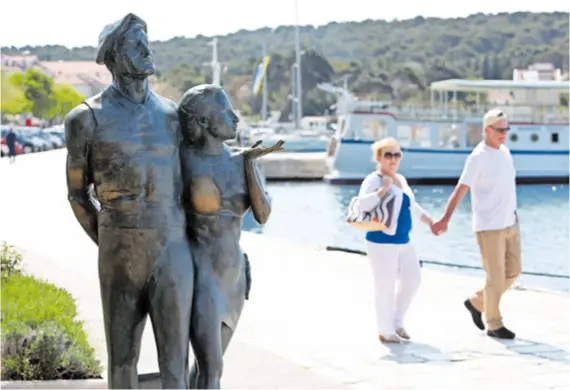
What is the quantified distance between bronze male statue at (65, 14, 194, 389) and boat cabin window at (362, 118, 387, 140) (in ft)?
158

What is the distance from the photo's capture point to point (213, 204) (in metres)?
4.87

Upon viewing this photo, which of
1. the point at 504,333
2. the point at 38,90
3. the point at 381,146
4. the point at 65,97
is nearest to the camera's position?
the point at 381,146

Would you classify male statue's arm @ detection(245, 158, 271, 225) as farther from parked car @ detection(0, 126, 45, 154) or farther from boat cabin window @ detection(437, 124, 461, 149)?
parked car @ detection(0, 126, 45, 154)

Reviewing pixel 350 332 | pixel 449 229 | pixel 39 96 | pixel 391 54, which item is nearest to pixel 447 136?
pixel 449 229

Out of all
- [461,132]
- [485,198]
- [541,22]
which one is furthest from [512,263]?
[541,22]

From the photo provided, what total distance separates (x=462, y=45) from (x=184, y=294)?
145 m

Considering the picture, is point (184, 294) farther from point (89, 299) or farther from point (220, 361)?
point (89, 299)

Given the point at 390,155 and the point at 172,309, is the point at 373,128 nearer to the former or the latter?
the point at 390,155

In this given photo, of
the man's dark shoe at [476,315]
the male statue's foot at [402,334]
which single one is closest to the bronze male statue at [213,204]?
the male statue's foot at [402,334]

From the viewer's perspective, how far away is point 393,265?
8.32m

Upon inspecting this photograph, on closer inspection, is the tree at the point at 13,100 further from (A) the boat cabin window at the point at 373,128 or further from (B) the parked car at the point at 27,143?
(A) the boat cabin window at the point at 373,128

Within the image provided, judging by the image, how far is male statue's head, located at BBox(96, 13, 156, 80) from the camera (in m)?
4.74

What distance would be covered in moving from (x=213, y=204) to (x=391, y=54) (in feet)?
487

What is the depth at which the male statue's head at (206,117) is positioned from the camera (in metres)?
4.88
